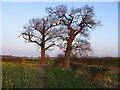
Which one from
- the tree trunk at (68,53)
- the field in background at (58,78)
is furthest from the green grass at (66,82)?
the tree trunk at (68,53)

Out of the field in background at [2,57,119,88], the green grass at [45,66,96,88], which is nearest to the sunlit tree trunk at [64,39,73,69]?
the field in background at [2,57,119,88]

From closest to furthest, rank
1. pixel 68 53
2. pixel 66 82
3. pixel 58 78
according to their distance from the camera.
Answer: pixel 66 82 < pixel 58 78 < pixel 68 53

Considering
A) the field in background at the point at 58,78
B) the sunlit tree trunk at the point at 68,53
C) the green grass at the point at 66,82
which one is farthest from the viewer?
the sunlit tree trunk at the point at 68,53

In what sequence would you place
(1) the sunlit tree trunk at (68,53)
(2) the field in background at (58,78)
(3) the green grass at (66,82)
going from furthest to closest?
(1) the sunlit tree trunk at (68,53)
(3) the green grass at (66,82)
(2) the field in background at (58,78)

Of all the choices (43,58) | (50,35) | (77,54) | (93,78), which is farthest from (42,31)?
(93,78)

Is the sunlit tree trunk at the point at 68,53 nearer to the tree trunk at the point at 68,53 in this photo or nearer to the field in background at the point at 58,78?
the tree trunk at the point at 68,53

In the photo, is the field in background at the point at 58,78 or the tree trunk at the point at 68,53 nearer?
the field in background at the point at 58,78

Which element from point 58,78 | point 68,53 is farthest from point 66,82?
point 68,53

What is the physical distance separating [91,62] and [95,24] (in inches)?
167

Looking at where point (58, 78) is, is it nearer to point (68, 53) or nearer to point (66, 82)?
point (66, 82)

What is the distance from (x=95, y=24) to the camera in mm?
27969

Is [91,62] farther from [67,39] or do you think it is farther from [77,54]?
[67,39]

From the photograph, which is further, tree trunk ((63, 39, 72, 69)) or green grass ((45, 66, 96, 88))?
tree trunk ((63, 39, 72, 69))

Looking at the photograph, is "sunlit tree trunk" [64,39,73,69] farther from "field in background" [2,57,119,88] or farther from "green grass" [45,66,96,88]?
"green grass" [45,66,96,88]
